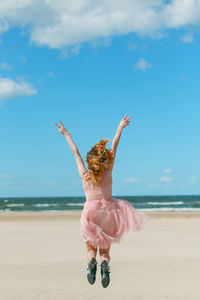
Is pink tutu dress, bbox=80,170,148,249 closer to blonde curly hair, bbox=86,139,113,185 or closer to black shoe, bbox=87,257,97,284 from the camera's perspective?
blonde curly hair, bbox=86,139,113,185

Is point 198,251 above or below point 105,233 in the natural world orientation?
below

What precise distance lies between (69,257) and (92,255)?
6.83 meters

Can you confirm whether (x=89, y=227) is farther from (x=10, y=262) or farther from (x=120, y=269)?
(x=10, y=262)

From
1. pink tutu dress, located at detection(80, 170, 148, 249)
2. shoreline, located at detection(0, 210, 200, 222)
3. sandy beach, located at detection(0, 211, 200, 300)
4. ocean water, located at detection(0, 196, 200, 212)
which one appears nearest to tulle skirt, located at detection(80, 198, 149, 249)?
pink tutu dress, located at detection(80, 170, 148, 249)

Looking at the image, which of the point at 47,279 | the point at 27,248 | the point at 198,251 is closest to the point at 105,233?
the point at 47,279

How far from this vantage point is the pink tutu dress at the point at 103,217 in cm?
588

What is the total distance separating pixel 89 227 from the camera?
592cm

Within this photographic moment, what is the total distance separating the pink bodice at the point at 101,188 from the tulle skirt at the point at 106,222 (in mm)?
Result: 60

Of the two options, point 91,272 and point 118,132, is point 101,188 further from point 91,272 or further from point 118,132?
point 91,272

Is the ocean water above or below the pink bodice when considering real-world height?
below

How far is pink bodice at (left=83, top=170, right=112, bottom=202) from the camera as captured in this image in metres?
5.88

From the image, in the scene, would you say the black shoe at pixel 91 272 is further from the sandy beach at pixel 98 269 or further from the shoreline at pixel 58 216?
the shoreline at pixel 58 216

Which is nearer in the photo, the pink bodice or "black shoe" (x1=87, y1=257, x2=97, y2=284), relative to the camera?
"black shoe" (x1=87, y1=257, x2=97, y2=284)

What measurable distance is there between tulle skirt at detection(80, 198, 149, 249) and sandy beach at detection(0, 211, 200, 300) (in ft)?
6.48
